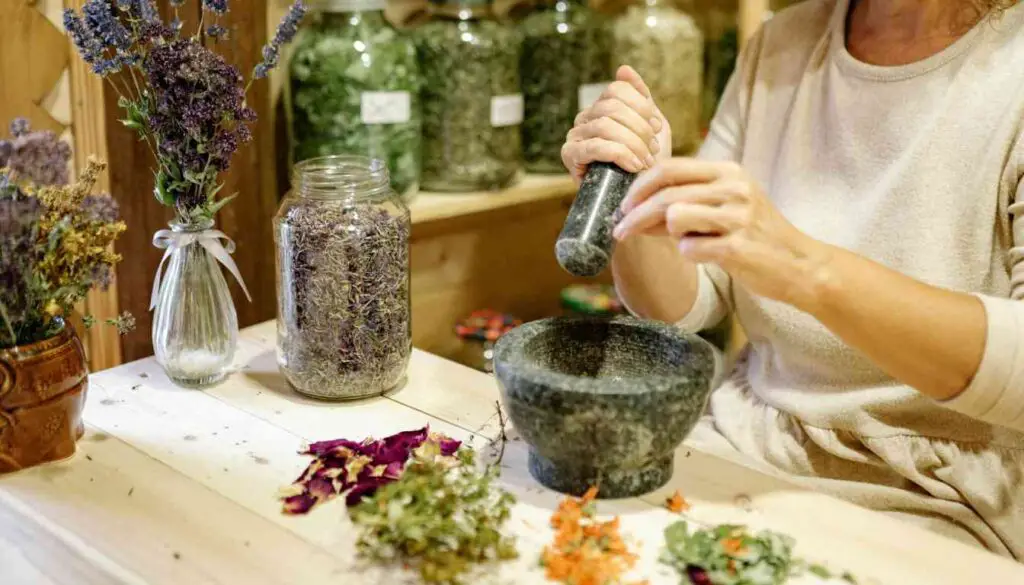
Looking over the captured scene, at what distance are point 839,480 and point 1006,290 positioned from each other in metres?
0.28

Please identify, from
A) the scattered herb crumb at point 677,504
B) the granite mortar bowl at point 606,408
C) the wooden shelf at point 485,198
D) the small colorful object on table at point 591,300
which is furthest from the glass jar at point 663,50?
the scattered herb crumb at point 677,504

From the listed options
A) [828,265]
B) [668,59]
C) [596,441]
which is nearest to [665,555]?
[596,441]

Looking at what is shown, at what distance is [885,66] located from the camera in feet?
4.19

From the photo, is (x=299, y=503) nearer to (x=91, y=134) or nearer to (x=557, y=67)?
(x=91, y=134)

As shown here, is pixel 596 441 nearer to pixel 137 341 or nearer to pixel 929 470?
pixel 929 470

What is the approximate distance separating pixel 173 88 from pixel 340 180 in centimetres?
20

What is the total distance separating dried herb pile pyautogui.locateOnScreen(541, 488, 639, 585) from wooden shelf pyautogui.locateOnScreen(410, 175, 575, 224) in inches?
32.7

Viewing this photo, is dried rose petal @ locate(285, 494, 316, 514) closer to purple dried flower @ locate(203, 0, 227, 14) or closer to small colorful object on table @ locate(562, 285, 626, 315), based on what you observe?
purple dried flower @ locate(203, 0, 227, 14)

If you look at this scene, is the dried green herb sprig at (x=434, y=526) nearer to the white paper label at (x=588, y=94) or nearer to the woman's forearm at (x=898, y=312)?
the woman's forearm at (x=898, y=312)

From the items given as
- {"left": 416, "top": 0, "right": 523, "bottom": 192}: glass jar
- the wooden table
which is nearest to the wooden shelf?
{"left": 416, "top": 0, "right": 523, "bottom": 192}: glass jar

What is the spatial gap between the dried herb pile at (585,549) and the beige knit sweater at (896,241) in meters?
0.38

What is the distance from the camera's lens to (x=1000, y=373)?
3.26ft

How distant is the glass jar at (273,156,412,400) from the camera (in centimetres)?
117

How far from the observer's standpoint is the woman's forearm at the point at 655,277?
4.38 feet
